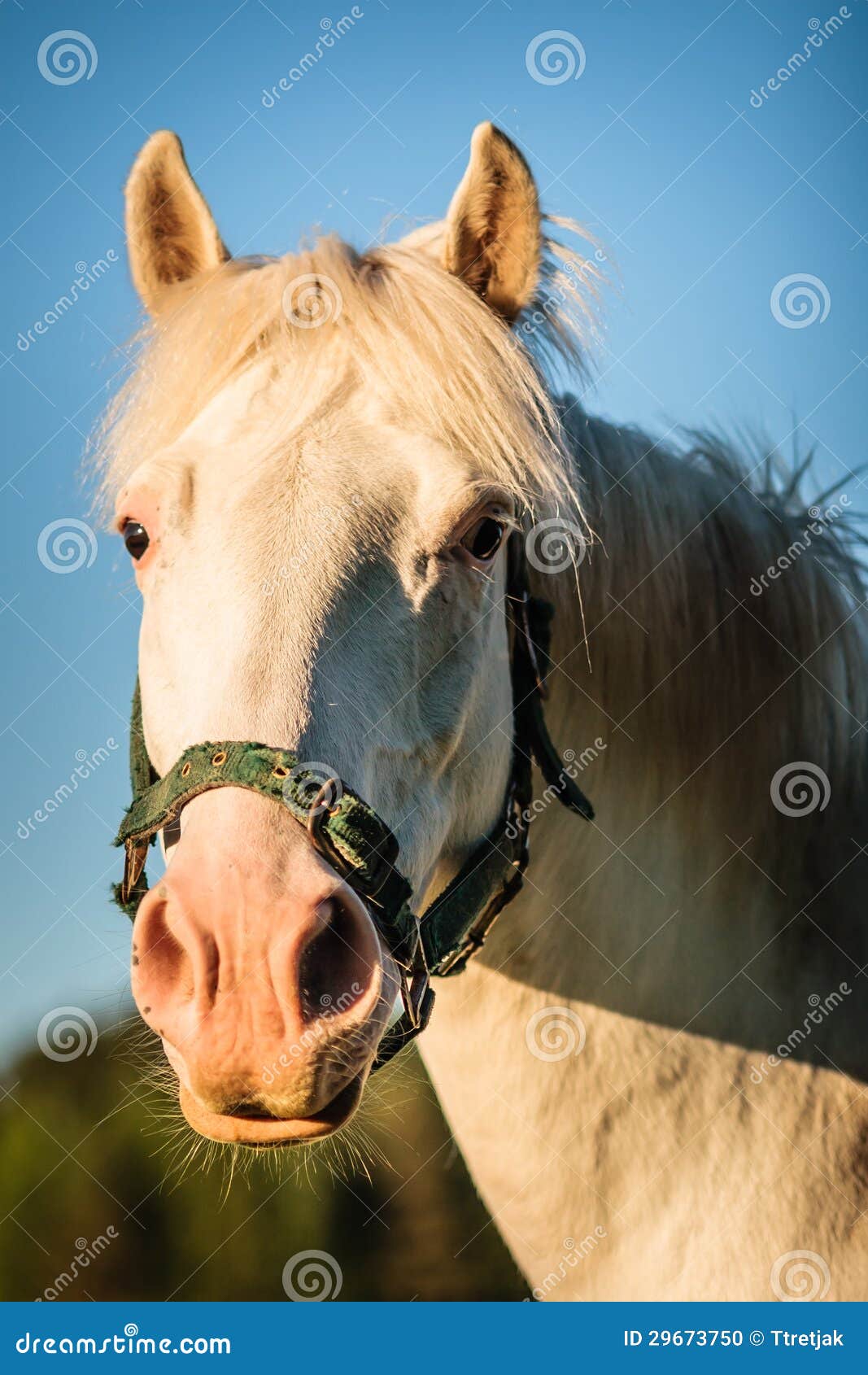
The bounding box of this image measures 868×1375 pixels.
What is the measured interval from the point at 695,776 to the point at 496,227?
1536 millimetres

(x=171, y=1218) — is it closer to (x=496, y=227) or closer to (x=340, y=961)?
(x=340, y=961)

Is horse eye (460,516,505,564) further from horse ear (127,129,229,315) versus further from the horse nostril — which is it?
horse ear (127,129,229,315)

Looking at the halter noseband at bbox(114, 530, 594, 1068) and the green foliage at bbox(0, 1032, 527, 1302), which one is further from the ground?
the halter noseband at bbox(114, 530, 594, 1068)

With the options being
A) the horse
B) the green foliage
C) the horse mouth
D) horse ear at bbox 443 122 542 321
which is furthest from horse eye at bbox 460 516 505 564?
the green foliage

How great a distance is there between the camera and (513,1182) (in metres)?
2.90

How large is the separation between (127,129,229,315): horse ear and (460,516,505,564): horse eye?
120 cm

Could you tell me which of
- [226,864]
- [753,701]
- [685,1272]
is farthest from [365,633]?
[685,1272]

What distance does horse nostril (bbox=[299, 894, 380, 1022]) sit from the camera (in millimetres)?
1859

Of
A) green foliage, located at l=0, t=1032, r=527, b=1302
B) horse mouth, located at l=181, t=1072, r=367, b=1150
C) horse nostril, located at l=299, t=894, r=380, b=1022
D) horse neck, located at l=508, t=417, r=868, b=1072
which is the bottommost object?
green foliage, located at l=0, t=1032, r=527, b=1302

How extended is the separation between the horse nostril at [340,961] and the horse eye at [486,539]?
94cm

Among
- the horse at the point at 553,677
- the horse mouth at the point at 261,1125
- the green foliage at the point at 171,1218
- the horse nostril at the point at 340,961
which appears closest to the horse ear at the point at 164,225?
the horse at the point at 553,677

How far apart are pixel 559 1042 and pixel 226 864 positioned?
4.46ft

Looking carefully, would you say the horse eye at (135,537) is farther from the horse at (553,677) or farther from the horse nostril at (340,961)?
the horse nostril at (340,961)

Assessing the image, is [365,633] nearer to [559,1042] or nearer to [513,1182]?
[559,1042]
